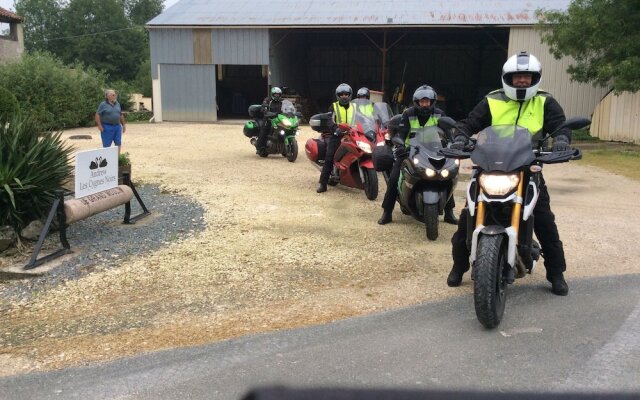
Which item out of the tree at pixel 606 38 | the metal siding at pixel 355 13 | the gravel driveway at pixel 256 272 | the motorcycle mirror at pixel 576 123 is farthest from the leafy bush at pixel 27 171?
the metal siding at pixel 355 13

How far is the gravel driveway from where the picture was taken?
4379 mm

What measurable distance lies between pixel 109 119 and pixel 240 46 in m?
15.7

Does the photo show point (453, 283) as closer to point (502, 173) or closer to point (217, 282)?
point (502, 173)

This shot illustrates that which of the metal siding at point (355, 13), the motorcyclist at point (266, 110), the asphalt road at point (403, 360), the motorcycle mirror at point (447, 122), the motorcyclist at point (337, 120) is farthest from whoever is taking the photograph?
the metal siding at point (355, 13)

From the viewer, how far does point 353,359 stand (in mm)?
3848

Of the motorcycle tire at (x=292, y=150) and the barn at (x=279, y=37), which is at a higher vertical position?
the barn at (x=279, y=37)

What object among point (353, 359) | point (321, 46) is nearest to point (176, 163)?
point (353, 359)

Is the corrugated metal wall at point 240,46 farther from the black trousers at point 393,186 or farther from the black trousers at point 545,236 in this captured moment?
the black trousers at point 545,236

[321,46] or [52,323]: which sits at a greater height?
[321,46]

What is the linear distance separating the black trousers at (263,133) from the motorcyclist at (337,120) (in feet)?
14.5

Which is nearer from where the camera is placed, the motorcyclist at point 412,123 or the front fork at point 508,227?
the front fork at point 508,227

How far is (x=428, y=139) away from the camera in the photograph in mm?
6918

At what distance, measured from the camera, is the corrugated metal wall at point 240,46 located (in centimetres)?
2698

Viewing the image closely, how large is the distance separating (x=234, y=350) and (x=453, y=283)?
7.02 ft
